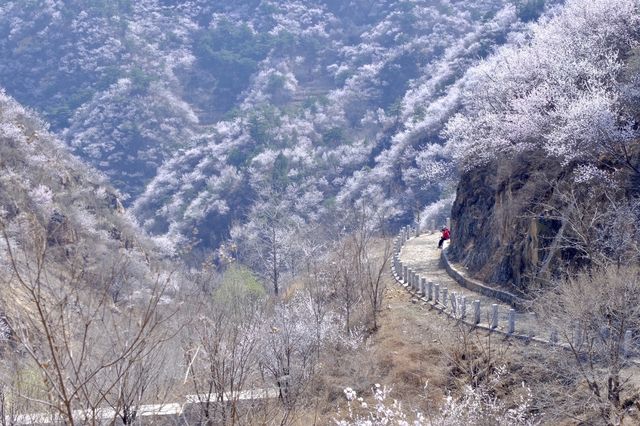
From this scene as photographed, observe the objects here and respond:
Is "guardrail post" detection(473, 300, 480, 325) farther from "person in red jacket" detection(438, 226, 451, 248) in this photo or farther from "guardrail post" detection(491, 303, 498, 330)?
"person in red jacket" detection(438, 226, 451, 248)

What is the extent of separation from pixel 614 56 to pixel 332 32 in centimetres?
8128

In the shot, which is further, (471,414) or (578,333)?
(471,414)

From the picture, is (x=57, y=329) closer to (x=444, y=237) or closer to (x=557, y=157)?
(x=557, y=157)

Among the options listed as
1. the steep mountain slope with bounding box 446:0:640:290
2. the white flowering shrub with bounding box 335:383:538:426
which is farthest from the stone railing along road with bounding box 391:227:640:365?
the white flowering shrub with bounding box 335:383:538:426

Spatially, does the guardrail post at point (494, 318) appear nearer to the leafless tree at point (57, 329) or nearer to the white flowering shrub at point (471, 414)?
the white flowering shrub at point (471, 414)

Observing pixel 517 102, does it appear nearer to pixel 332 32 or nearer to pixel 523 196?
pixel 523 196

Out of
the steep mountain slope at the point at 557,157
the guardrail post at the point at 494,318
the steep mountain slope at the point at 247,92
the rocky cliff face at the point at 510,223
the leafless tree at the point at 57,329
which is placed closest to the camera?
the leafless tree at the point at 57,329

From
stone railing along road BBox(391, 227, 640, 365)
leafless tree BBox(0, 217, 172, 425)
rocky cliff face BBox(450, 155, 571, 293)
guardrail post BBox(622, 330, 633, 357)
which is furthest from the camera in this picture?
rocky cliff face BBox(450, 155, 571, 293)

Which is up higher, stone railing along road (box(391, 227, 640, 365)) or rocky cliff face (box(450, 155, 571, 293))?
rocky cliff face (box(450, 155, 571, 293))

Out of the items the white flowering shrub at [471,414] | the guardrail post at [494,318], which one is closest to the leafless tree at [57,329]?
the white flowering shrub at [471,414]

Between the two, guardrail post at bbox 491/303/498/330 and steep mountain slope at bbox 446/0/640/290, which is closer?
steep mountain slope at bbox 446/0/640/290

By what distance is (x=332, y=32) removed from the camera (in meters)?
100

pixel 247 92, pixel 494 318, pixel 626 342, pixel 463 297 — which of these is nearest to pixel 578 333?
pixel 626 342

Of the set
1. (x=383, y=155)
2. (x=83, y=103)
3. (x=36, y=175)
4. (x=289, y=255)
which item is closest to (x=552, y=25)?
(x=289, y=255)
